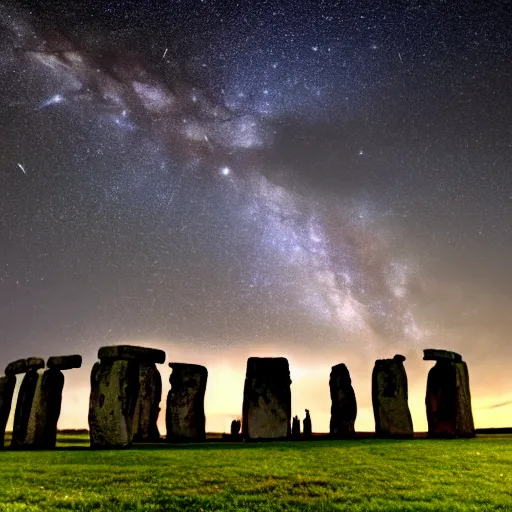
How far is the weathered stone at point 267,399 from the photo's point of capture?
73.5 ft

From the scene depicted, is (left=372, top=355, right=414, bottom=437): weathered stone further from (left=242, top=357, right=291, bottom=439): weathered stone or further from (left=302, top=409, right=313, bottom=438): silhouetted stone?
(left=302, top=409, right=313, bottom=438): silhouetted stone

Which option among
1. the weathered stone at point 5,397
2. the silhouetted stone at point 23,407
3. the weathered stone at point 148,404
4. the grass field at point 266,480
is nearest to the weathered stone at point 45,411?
the silhouetted stone at point 23,407

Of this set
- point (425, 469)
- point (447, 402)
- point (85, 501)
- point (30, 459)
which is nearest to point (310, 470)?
point (425, 469)

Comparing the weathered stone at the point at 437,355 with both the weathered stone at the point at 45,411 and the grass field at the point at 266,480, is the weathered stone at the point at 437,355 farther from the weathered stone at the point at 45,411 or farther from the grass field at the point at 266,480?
the weathered stone at the point at 45,411

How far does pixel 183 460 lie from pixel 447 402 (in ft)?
45.0

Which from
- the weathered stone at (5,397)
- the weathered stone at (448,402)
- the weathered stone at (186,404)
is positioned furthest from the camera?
the weathered stone at (5,397)

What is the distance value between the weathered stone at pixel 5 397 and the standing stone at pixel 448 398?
18.5 m

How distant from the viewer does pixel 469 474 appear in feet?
42.0

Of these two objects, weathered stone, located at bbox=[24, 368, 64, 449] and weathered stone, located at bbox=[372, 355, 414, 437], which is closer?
weathered stone, located at bbox=[24, 368, 64, 449]

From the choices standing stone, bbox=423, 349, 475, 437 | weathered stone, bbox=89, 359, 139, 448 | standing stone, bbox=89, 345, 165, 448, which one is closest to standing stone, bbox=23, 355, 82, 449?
standing stone, bbox=89, 345, 165, 448

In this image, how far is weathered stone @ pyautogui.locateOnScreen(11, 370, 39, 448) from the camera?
23.1m

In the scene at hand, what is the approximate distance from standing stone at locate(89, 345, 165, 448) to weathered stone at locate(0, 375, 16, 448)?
5932 millimetres

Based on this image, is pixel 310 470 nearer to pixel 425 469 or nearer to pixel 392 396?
pixel 425 469

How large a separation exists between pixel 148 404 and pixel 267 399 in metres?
6.36
